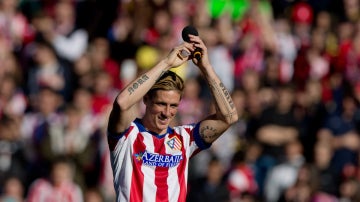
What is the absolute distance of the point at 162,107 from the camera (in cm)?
876

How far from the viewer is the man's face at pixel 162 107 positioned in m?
8.76

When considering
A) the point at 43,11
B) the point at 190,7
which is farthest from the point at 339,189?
the point at 43,11

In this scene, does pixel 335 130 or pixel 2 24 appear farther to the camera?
pixel 2 24

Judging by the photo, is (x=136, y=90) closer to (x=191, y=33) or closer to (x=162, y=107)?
(x=162, y=107)

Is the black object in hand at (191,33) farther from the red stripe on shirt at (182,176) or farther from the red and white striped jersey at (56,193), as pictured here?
the red and white striped jersey at (56,193)

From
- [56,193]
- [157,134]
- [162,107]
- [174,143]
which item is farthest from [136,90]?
[56,193]

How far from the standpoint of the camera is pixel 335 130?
55.5ft

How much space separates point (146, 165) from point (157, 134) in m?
0.28

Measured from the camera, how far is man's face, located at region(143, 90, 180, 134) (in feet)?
28.7

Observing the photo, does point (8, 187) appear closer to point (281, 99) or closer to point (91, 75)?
point (91, 75)

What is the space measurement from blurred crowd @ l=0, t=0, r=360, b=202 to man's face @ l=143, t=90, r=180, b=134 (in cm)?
633

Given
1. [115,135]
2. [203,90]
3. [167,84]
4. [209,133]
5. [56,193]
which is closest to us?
[115,135]

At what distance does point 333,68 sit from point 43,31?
494 centimetres

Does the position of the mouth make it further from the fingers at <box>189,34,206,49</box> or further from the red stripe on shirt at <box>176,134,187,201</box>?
the fingers at <box>189,34,206,49</box>
